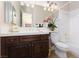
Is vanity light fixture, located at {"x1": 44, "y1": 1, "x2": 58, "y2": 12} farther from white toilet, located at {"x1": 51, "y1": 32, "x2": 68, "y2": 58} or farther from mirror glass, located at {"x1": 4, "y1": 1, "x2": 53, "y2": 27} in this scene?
white toilet, located at {"x1": 51, "y1": 32, "x2": 68, "y2": 58}

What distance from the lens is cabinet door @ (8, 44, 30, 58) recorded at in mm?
2247

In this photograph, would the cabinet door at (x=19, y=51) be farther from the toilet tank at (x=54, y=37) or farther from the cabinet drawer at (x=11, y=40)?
the toilet tank at (x=54, y=37)

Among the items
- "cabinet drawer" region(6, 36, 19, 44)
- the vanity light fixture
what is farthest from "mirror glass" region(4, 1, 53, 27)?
"cabinet drawer" region(6, 36, 19, 44)

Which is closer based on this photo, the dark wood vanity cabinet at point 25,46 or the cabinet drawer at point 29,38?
the dark wood vanity cabinet at point 25,46

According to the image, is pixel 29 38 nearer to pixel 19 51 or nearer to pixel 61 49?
pixel 19 51

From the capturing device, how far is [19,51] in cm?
234

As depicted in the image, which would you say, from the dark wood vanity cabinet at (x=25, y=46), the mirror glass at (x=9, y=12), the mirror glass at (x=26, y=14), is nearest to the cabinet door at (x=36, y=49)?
the dark wood vanity cabinet at (x=25, y=46)

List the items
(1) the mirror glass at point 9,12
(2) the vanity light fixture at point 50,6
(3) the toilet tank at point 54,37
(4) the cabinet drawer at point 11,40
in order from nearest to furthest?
(4) the cabinet drawer at point 11,40
(1) the mirror glass at point 9,12
(2) the vanity light fixture at point 50,6
(3) the toilet tank at point 54,37

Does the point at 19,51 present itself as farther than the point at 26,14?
No

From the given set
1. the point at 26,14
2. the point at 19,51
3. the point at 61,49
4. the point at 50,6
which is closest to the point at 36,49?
the point at 19,51

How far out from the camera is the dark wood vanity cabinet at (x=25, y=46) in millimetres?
2180

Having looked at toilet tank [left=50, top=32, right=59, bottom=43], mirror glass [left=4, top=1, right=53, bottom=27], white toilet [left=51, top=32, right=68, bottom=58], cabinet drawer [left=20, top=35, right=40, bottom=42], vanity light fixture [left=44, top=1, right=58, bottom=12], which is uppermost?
vanity light fixture [left=44, top=1, right=58, bottom=12]

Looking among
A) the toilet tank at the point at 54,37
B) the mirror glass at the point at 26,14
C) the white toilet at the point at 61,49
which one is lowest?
the white toilet at the point at 61,49

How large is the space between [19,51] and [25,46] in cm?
17
